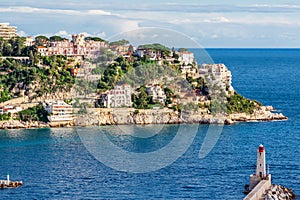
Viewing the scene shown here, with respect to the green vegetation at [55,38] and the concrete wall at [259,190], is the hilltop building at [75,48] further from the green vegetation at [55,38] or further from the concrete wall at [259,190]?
the concrete wall at [259,190]

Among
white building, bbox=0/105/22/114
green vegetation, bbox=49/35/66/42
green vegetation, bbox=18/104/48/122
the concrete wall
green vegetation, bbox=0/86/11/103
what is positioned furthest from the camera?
green vegetation, bbox=49/35/66/42

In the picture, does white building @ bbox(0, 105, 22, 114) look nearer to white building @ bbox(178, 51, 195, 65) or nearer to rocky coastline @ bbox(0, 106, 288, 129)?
rocky coastline @ bbox(0, 106, 288, 129)

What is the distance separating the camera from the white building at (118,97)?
55.9 metres

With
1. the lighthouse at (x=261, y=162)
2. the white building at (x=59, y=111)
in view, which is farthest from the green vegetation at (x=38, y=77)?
the lighthouse at (x=261, y=162)

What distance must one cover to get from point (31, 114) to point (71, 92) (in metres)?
5.57

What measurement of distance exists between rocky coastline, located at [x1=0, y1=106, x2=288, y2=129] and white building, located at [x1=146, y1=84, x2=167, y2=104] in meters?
1.72

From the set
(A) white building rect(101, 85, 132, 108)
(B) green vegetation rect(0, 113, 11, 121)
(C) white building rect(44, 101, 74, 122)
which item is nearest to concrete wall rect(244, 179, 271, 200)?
(C) white building rect(44, 101, 74, 122)

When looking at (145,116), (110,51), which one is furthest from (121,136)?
(110,51)

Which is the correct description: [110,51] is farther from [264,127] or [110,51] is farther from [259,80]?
[259,80]

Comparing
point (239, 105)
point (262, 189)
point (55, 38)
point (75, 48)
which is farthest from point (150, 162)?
point (55, 38)

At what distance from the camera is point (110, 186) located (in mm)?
32781

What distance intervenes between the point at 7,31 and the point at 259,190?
151ft

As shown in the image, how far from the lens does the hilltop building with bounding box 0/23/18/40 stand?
71188mm

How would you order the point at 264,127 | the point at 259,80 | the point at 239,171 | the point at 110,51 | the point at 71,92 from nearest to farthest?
the point at 239,171, the point at 264,127, the point at 71,92, the point at 110,51, the point at 259,80
